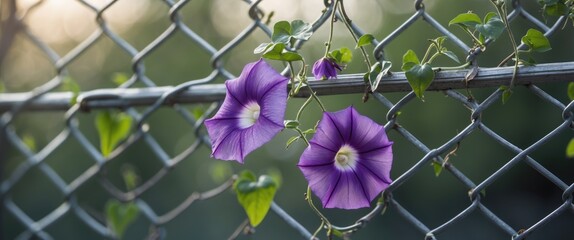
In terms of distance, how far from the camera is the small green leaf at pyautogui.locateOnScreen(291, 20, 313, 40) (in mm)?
732

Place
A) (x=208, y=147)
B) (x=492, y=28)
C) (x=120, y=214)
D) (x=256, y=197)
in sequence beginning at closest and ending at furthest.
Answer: (x=492, y=28) → (x=256, y=197) → (x=208, y=147) → (x=120, y=214)

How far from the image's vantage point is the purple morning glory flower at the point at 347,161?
692 millimetres

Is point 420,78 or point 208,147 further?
point 208,147

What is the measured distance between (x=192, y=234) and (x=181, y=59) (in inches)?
45.3

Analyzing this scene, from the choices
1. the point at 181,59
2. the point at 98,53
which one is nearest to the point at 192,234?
the point at 181,59

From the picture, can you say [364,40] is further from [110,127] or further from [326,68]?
[110,127]

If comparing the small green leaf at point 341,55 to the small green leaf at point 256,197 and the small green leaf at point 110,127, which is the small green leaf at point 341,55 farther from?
the small green leaf at point 110,127

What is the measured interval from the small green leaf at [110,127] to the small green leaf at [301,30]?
365 millimetres

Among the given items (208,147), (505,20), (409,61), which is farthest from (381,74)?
(208,147)

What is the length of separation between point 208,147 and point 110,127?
154 millimetres

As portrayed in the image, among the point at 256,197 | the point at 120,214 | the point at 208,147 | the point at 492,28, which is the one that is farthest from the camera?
the point at 120,214

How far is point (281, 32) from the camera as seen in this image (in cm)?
74

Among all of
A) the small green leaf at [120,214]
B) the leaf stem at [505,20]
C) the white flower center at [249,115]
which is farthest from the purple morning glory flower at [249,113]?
the small green leaf at [120,214]

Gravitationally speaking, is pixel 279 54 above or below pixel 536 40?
above
